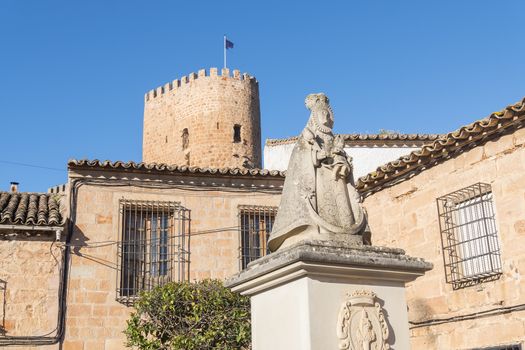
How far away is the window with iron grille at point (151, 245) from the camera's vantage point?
13234mm

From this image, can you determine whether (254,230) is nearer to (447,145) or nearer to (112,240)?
(112,240)

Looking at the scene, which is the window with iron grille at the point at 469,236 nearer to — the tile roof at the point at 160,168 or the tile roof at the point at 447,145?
the tile roof at the point at 447,145

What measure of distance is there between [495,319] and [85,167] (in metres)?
8.04

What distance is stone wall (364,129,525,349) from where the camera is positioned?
9242 mm

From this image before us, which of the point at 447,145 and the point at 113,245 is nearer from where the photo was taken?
the point at 447,145

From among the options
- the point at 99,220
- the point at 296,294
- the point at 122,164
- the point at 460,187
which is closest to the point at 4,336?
the point at 99,220

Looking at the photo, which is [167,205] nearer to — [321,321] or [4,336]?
[4,336]

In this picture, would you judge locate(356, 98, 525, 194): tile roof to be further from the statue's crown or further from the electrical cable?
the statue's crown

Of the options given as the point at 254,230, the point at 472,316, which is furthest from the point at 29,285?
the point at 472,316

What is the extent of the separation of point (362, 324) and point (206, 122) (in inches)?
916

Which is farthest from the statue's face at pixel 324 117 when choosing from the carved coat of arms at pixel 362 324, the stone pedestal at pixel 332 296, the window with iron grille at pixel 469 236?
the window with iron grille at pixel 469 236

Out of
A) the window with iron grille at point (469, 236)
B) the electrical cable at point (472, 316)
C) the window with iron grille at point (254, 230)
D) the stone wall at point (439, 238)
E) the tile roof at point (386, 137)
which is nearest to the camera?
the electrical cable at point (472, 316)

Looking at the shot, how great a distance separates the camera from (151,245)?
13.5m

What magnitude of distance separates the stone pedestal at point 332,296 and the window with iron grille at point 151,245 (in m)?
8.70
